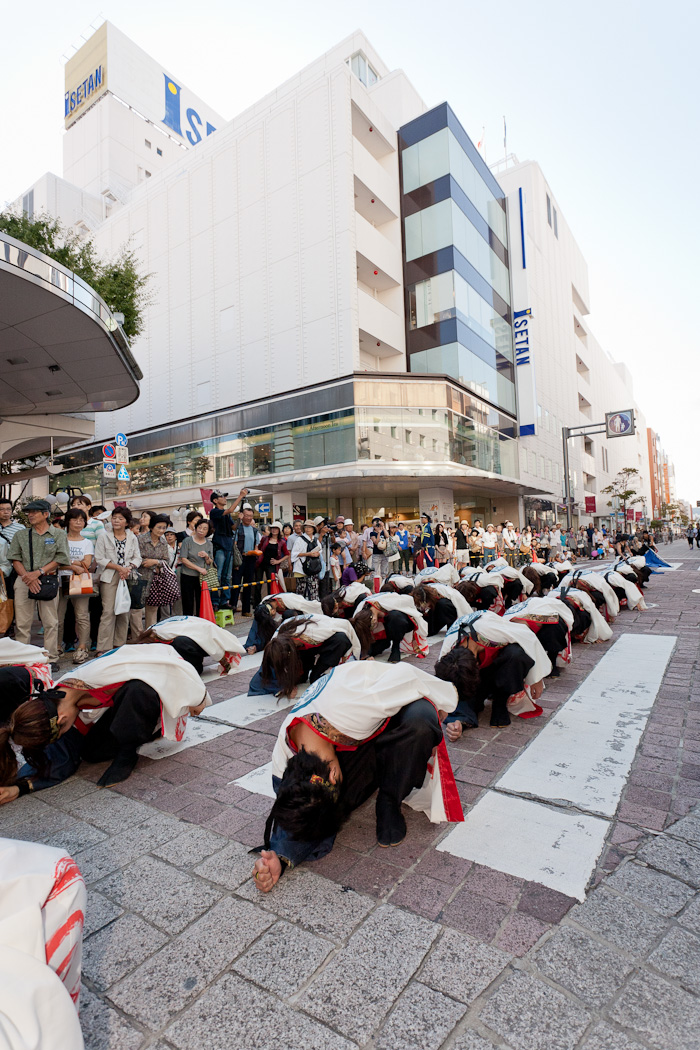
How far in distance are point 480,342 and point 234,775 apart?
25918 millimetres

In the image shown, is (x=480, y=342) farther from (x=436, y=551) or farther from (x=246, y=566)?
(x=246, y=566)

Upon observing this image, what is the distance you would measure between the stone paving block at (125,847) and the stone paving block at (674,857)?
2.19 meters

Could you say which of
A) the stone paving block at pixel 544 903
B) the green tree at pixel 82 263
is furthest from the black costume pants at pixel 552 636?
the green tree at pixel 82 263

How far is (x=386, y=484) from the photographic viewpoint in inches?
872

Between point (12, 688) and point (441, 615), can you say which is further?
point (441, 615)

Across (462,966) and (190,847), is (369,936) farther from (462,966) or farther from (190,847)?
(190,847)

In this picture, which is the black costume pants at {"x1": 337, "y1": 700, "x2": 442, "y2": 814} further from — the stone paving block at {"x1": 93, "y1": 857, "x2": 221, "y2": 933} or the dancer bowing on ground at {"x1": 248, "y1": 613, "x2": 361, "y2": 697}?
the dancer bowing on ground at {"x1": 248, "y1": 613, "x2": 361, "y2": 697}

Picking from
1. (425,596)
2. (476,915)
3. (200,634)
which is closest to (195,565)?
(200,634)

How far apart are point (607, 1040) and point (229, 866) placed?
1506 millimetres

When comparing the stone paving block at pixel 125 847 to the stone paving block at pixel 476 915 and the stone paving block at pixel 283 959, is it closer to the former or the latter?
the stone paving block at pixel 283 959

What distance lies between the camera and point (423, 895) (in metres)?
2.08

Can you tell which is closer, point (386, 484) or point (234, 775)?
point (234, 775)

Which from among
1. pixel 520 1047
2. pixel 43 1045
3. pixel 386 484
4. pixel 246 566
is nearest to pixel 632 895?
pixel 520 1047

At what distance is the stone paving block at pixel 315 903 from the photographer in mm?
1939
